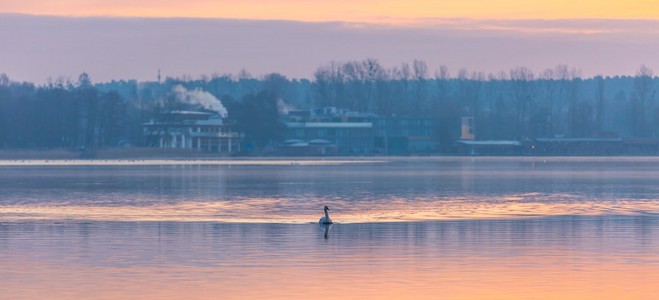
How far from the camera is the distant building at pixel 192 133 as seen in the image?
18162cm

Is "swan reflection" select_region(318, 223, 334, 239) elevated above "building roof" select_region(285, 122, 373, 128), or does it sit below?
below

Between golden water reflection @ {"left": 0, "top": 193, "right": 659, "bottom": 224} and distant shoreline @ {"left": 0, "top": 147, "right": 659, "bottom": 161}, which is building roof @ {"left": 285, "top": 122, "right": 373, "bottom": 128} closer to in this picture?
distant shoreline @ {"left": 0, "top": 147, "right": 659, "bottom": 161}

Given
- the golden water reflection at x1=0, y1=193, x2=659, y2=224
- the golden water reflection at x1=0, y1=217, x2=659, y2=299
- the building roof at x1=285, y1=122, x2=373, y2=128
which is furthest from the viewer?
the building roof at x1=285, y1=122, x2=373, y2=128

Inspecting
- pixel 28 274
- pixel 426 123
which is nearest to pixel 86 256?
pixel 28 274

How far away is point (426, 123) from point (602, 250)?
556 feet

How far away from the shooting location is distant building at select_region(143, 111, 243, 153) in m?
182

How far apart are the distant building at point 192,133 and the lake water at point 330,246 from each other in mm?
125847

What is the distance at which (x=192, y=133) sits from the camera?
606 ft

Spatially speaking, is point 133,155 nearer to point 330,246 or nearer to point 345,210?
point 345,210

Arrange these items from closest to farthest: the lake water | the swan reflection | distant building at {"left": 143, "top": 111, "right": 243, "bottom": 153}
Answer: the lake water
the swan reflection
distant building at {"left": 143, "top": 111, "right": 243, "bottom": 153}

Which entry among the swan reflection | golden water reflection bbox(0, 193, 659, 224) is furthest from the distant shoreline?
the swan reflection

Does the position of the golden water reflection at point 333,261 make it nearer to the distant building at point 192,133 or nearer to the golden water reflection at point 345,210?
the golden water reflection at point 345,210

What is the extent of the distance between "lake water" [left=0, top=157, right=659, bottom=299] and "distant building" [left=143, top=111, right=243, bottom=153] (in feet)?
413

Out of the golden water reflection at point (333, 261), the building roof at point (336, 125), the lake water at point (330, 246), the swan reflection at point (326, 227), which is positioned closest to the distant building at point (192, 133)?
the building roof at point (336, 125)
